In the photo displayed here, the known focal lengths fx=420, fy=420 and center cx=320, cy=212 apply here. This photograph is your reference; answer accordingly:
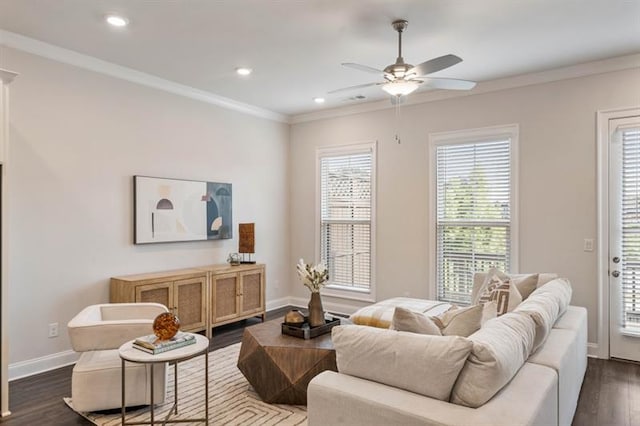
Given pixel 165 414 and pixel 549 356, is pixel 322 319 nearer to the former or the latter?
pixel 165 414

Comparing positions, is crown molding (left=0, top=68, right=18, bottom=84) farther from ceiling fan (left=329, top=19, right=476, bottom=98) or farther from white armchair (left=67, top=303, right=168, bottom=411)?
ceiling fan (left=329, top=19, right=476, bottom=98)

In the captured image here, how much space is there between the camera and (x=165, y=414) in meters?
2.92

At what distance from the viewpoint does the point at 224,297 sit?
5.00 metres

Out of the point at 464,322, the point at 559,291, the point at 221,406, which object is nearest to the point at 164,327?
the point at 221,406

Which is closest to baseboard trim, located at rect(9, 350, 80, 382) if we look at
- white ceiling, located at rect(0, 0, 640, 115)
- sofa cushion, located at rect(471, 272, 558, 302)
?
white ceiling, located at rect(0, 0, 640, 115)

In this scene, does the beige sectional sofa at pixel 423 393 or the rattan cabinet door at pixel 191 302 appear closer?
the beige sectional sofa at pixel 423 393

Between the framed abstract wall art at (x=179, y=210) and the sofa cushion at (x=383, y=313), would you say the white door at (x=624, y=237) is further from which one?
the framed abstract wall art at (x=179, y=210)

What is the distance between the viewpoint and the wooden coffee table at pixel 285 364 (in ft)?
9.73

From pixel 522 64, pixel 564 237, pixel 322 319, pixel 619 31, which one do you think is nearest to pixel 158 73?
pixel 322 319

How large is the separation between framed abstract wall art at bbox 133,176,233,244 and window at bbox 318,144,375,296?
4.87ft

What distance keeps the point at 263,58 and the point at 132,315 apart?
265cm

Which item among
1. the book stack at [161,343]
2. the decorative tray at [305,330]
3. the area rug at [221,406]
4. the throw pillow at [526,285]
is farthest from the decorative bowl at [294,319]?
the throw pillow at [526,285]

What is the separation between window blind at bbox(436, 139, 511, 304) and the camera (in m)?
4.77

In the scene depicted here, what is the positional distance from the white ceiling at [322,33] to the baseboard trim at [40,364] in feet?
9.29
